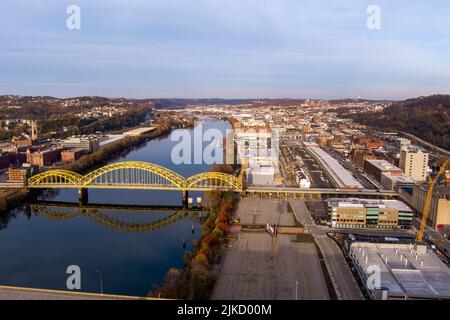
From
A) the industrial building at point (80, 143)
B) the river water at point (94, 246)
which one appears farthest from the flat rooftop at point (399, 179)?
the industrial building at point (80, 143)

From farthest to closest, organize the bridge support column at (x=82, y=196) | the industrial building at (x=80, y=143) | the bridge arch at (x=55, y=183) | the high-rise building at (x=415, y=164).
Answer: the industrial building at (x=80, y=143)
the high-rise building at (x=415, y=164)
the bridge arch at (x=55, y=183)
the bridge support column at (x=82, y=196)

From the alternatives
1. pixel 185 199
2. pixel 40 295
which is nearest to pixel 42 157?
pixel 185 199

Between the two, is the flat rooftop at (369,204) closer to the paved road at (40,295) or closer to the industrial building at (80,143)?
the paved road at (40,295)

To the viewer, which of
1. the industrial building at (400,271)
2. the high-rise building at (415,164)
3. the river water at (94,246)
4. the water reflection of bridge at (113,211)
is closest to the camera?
the industrial building at (400,271)

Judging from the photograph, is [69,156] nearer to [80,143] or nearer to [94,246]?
[80,143]
